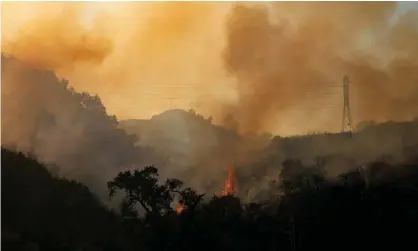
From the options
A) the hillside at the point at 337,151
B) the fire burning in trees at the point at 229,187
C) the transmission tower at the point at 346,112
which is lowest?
the fire burning in trees at the point at 229,187

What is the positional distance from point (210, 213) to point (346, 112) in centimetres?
140

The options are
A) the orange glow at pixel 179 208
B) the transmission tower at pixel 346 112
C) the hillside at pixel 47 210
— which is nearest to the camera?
the hillside at pixel 47 210

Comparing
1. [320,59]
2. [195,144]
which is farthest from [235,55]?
[195,144]

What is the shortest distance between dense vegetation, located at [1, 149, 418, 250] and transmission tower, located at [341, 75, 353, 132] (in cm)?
36

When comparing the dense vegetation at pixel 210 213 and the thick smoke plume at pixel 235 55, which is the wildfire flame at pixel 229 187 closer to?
the dense vegetation at pixel 210 213

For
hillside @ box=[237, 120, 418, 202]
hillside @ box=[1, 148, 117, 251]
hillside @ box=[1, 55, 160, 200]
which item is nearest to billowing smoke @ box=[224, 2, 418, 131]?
hillside @ box=[237, 120, 418, 202]

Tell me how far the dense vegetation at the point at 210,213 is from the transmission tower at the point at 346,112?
1.17 feet

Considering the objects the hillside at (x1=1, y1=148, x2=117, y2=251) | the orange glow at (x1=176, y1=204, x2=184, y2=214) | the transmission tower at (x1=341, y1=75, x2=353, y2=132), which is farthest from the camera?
the transmission tower at (x1=341, y1=75, x2=353, y2=132)

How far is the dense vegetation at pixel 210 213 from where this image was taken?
4.16 metres

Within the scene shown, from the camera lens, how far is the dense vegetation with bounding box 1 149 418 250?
416 centimetres

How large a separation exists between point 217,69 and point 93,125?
111cm

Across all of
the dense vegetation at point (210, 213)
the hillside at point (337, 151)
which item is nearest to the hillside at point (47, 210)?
the dense vegetation at point (210, 213)

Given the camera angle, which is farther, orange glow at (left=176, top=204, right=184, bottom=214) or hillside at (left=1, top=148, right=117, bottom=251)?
orange glow at (left=176, top=204, right=184, bottom=214)

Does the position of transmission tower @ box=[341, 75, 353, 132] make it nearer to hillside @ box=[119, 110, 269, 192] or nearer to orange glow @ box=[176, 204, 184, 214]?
hillside @ box=[119, 110, 269, 192]
